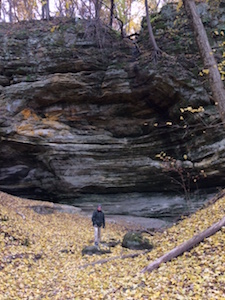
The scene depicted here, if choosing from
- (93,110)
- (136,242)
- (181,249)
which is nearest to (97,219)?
(136,242)

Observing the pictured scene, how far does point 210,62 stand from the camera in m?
8.03

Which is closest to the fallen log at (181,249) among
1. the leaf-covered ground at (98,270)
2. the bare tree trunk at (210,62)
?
the leaf-covered ground at (98,270)

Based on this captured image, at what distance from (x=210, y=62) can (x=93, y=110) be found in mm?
9703

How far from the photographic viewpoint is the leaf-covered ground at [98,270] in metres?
4.49

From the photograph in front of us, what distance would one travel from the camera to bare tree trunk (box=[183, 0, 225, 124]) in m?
7.80

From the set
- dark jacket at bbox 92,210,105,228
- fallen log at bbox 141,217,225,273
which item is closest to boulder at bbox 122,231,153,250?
dark jacket at bbox 92,210,105,228

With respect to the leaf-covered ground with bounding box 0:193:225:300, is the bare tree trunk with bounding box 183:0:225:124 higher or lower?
higher

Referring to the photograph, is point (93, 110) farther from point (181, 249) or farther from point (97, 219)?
point (181, 249)

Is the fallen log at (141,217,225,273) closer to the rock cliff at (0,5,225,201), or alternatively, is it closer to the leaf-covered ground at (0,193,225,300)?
the leaf-covered ground at (0,193,225,300)

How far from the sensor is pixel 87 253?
8086 millimetres

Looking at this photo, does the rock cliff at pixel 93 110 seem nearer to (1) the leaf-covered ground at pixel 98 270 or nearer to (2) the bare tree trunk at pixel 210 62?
(2) the bare tree trunk at pixel 210 62

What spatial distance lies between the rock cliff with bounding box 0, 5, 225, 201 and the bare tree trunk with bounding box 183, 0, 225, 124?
6439 mm

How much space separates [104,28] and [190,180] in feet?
35.4

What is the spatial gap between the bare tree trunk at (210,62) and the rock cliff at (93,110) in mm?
6439
